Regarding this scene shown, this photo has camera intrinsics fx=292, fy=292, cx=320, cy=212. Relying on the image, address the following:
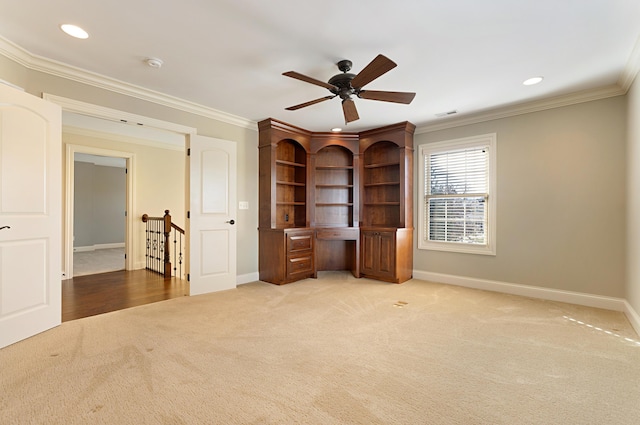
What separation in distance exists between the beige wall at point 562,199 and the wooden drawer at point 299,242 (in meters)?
2.61

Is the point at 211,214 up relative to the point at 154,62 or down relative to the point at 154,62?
down

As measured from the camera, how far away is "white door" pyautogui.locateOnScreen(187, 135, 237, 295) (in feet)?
13.3

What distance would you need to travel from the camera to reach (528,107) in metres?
3.92

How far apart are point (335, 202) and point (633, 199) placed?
393 cm

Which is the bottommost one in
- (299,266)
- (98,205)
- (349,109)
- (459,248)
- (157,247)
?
(299,266)

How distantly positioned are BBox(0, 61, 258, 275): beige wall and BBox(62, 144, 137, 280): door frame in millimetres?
2645

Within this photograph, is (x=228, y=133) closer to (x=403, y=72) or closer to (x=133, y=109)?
(x=133, y=109)

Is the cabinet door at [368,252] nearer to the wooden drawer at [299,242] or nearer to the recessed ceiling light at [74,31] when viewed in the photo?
the wooden drawer at [299,242]

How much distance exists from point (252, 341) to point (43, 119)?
2859 millimetres

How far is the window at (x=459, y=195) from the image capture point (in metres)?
4.31

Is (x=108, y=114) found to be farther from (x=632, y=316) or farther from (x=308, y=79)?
(x=632, y=316)

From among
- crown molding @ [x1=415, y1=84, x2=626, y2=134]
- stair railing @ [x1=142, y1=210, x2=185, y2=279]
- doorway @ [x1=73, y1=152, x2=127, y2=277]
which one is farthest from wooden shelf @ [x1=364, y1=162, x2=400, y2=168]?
doorway @ [x1=73, y1=152, x2=127, y2=277]

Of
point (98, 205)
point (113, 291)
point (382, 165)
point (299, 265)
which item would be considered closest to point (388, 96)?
point (382, 165)

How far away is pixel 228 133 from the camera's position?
14.9 feet
